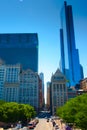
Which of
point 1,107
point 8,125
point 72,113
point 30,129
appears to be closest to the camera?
point 72,113

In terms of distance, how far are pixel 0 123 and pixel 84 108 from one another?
1661 inches

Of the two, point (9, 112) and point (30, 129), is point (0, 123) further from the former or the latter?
point (30, 129)

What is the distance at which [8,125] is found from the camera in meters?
88.3

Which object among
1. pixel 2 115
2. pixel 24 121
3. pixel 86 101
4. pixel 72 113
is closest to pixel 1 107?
pixel 2 115

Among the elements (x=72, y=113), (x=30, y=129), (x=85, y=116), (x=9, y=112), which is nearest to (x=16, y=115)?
(x=9, y=112)

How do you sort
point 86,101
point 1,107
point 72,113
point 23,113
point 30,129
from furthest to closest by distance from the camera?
point 23,113 → point 1,107 → point 30,129 → point 72,113 → point 86,101

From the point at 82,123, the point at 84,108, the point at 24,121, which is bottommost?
the point at 24,121

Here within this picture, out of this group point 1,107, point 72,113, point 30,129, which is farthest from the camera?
point 1,107

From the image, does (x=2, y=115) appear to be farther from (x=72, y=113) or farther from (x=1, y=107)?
(x=72, y=113)

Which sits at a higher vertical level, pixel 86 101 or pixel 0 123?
pixel 86 101

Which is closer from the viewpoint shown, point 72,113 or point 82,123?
point 82,123

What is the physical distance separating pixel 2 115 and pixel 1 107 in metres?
3.58

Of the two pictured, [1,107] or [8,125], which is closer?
[1,107]

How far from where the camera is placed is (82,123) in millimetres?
51031
